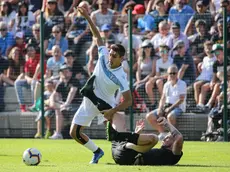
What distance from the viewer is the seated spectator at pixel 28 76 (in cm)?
2038

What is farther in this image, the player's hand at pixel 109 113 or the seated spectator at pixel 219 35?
the seated spectator at pixel 219 35

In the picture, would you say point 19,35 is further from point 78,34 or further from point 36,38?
point 78,34

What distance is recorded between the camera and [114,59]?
1212cm

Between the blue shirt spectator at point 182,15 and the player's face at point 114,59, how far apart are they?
731 centimetres

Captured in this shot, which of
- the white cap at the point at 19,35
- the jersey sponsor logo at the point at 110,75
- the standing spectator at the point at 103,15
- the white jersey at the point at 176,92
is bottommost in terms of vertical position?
the white jersey at the point at 176,92

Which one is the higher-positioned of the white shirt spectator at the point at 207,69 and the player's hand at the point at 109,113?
the player's hand at the point at 109,113

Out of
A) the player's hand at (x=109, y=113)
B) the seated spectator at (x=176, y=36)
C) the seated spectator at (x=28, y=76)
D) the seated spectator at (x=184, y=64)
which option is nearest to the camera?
the player's hand at (x=109, y=113)

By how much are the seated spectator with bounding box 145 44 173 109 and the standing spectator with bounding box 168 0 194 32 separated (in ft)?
2.73

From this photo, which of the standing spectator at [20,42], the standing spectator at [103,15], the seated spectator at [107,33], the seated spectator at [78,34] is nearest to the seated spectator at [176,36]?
the seated spectator at [107,33]

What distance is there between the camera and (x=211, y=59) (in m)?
18.6

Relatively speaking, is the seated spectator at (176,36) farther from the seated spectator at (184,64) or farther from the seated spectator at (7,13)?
the seated spectator at (7,13)

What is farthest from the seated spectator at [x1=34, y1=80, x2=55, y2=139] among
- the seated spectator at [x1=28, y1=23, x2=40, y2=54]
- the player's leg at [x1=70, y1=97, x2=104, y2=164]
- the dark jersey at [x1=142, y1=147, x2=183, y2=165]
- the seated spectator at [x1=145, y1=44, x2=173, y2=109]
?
the dark jersey at [x1=142, y1=147, x2=183, y2=165]

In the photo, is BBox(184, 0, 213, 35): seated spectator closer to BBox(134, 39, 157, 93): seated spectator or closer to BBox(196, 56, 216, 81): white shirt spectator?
BBox(196, 56, 216, 81): white shirt spectator

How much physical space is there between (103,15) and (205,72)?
343cm
